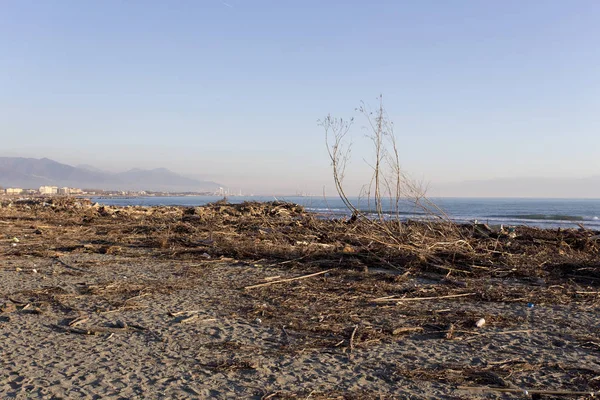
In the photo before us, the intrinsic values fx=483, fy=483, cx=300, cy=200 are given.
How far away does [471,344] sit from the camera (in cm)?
380

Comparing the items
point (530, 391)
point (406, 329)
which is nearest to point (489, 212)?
point (406, 329)

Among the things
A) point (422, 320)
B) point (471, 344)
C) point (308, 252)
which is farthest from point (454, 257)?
point (471, 344)

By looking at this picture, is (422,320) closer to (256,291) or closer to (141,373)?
(256,291)

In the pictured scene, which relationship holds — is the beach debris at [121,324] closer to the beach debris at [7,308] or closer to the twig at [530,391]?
the beach debris at [7,308]

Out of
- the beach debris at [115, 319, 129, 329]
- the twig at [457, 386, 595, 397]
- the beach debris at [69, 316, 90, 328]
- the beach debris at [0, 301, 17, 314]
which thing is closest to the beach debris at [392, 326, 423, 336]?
the twig at [457, 386, 595, 397]

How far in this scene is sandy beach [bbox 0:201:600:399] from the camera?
3006 millimetres

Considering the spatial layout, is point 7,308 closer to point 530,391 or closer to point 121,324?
point 121,324

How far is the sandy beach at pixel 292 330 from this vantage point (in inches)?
118

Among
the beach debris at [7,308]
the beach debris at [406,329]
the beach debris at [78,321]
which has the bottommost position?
the beach debris at [7,308]

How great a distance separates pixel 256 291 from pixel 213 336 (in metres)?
1.78

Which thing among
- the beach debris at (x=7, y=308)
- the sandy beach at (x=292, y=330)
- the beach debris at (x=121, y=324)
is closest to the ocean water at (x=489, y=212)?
the sandy beach at (x=292, y=330)

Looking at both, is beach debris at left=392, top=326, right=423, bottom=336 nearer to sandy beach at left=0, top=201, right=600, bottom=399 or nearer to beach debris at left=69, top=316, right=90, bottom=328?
sandy beach at left=0, top=201, right=600, bottom=399

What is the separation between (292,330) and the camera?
4164 millimetres

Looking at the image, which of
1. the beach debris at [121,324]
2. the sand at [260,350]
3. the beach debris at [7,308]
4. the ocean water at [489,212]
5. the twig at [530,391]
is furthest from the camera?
the ocean water at [489,212]
